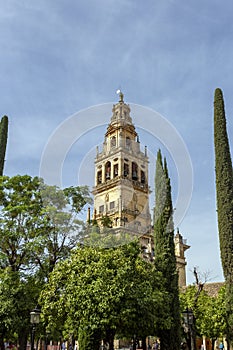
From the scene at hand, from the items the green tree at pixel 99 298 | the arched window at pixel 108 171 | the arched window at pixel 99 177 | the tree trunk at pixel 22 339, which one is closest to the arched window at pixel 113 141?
the arched window at pixel 108 171

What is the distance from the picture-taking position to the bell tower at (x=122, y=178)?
4078 centimetres

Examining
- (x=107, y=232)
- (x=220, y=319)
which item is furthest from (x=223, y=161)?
(x=220, y=319)

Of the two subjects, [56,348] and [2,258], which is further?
[56,348]

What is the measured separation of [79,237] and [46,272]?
8.97 feet

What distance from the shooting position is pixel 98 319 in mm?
16094

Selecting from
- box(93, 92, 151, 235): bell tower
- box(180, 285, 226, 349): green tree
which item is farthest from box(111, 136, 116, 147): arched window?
box(180, 285, 226, 349): green tree

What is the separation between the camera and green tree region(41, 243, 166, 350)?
1644 cm

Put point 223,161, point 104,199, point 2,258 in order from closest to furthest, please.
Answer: point 2,258
point 223,161
point 104,199

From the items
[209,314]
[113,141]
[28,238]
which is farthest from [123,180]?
[28,238]

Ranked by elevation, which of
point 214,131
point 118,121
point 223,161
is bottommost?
point 223,161

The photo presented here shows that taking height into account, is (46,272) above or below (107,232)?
below

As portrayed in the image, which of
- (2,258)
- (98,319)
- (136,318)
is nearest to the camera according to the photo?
(98,319)

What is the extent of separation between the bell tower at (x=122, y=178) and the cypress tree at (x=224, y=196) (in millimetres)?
15905

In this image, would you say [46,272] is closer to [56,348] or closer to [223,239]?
[223,239]
